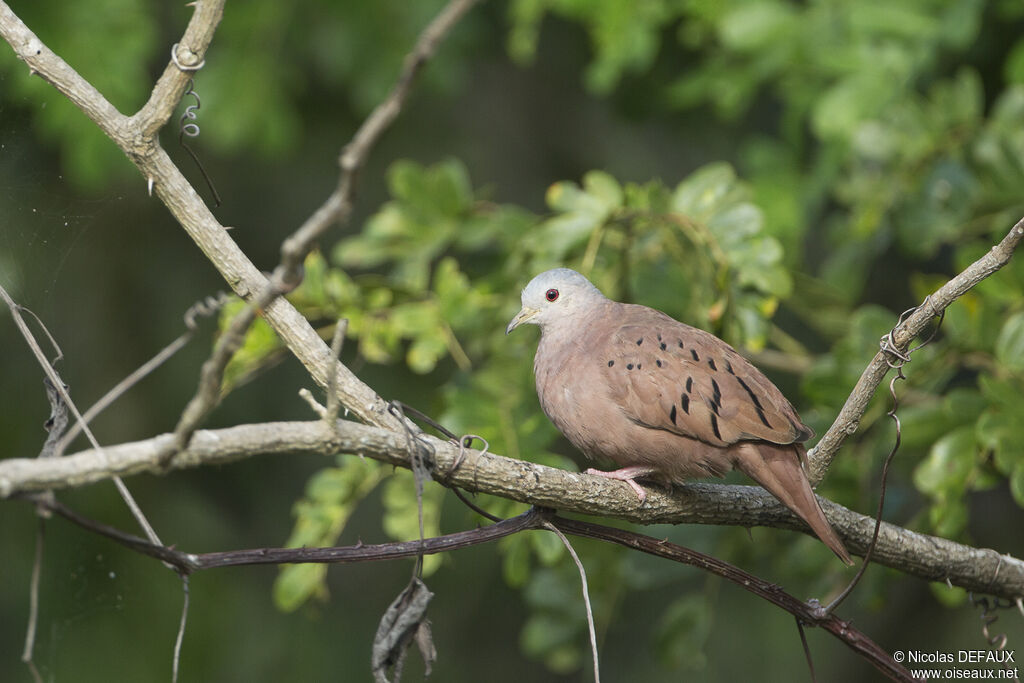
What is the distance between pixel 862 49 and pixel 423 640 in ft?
9.43

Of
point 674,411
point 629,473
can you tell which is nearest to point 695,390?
point 674,411

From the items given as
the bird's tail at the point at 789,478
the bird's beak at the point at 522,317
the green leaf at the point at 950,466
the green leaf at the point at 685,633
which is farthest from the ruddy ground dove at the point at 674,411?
the green leaf at the point at 685,633

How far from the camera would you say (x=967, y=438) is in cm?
300

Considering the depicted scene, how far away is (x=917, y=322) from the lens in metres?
2.09

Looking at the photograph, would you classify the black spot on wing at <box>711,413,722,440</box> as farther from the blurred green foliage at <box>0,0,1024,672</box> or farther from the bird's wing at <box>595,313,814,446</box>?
the blurred green foliage at <box>0,0,1024,672</box>

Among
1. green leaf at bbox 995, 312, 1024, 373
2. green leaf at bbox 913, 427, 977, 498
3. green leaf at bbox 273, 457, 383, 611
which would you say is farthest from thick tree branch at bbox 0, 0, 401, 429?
green leaf at bbox 995, 312, 1024, 373

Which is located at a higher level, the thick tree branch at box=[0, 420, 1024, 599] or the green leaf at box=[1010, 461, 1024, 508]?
the green leaf at box=[1010, 461, 1024, 508]

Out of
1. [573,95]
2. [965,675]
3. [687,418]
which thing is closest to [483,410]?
[687,418]

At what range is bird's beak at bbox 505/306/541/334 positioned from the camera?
10.4ft

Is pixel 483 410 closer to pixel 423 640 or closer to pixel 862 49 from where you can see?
pixel 423 640

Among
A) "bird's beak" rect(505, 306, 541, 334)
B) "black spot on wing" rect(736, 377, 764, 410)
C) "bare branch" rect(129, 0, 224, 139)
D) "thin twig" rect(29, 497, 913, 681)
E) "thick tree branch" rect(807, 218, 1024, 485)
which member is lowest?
"thin twig" rect(29, 497, 913, 681)

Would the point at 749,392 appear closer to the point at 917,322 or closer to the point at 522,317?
the point at 917,322

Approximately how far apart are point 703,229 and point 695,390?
813 mm

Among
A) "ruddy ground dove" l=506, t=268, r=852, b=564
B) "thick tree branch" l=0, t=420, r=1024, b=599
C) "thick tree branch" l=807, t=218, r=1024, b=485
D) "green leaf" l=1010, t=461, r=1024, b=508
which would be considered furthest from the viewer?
"green leaf" l=1010, t=461, r=1024, b=508
